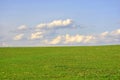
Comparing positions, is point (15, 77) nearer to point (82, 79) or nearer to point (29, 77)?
point (29, 77)

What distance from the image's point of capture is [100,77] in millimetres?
28344

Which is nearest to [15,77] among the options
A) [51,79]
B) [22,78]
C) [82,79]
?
[22,78]

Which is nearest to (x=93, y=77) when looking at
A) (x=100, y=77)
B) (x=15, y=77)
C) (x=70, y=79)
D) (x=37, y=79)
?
(x=100, y=77)

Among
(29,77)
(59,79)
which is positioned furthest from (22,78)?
(59,79)

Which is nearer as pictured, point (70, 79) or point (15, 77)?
point (70, 79)

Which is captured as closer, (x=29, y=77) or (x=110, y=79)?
(x=110, y=79)

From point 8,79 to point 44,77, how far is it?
10.3 feet

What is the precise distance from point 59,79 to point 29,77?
2.92 metres

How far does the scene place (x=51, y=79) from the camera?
2748 centimetres

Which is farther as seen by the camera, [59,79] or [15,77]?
[15,77]

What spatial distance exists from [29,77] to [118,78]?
7.30 m

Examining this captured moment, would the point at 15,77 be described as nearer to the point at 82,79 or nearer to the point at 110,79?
the point at 82,79

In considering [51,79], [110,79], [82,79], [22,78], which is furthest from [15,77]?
[110,79]

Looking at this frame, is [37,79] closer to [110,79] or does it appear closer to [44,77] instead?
[44,77]
